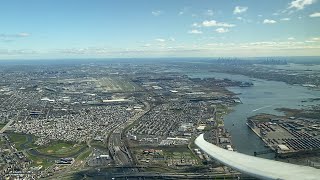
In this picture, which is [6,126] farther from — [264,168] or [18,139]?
[264,168]

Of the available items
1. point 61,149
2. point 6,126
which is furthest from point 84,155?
point 6,126

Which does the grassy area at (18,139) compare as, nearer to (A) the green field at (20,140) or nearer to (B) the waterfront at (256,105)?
(A) the green field at (20,140)

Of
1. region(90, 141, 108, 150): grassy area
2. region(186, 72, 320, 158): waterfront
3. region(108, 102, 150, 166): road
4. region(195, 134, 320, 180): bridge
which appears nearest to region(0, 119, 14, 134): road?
region(90, 141, 108, 150): grassy area

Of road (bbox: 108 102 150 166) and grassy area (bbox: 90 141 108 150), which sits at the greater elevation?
road (bbox: 108 102 150 166)

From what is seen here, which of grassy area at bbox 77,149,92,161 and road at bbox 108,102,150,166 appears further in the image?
grassy area at bbox 77,149,92,161

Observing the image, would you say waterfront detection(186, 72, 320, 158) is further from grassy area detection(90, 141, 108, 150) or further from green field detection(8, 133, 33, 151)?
green field detection(8, 133, 33, 151)

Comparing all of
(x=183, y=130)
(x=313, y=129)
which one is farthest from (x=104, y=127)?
(x=313, y=129)
